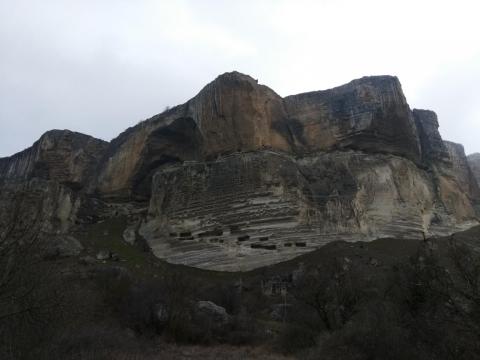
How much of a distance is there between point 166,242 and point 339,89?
62.6ft

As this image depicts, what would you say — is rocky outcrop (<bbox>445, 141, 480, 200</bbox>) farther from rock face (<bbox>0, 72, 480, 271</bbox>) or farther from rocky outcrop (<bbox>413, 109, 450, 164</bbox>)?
rock face (<bbox>0, 72, 480, 271</bbox>)

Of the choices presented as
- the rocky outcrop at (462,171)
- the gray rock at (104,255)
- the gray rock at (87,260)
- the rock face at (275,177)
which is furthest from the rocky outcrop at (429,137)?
the gray rock at (87,260)

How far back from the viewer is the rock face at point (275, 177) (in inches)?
1235

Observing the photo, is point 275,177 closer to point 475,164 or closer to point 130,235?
point 130,235

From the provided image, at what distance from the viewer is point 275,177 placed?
3294 centimetres

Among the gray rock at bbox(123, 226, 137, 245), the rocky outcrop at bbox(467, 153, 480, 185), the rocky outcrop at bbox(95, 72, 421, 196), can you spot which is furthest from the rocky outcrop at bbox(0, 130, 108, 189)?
the rocky outcrop at bbox(467, 153, 480, 185)

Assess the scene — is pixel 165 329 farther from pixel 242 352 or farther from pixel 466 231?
pixel 466 231

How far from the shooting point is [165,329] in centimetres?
1675

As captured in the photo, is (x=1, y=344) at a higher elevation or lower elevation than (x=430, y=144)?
→ lower

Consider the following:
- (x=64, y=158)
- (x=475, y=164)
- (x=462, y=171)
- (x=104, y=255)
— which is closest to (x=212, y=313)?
(x=104, y=255)

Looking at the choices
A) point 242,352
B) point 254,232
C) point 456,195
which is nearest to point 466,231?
point 456,195

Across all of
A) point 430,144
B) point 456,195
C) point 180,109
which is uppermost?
point 180,109

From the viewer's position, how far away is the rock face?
31.4 metres

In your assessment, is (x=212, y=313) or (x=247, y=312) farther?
(x=247, y=312)
